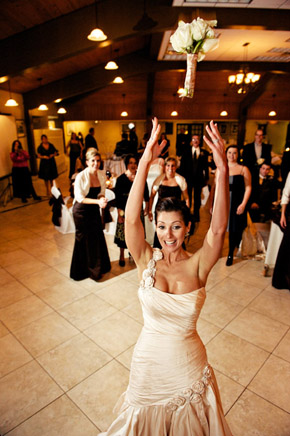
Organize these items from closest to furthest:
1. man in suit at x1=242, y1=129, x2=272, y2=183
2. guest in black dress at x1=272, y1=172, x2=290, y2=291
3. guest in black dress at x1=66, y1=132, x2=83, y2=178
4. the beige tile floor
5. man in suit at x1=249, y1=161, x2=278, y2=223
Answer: the beige tile floor, guest in black dress at x1=272, y1=172, x2=290, y2=291, man in suit at x1=242, y1=129, x2=272, y2=183, man in suit at x1=249, y1=161, x2=278, y2=223, guest in black dress at x1=66, y1=132, x2=83, y2=178

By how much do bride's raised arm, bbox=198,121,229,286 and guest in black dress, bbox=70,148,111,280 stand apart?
2.19 meters

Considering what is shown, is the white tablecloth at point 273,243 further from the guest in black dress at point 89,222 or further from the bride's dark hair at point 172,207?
the bride's dark hair at point 172,207

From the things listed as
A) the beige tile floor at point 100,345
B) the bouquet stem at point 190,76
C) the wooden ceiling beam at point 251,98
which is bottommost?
the beige tile floor at point 100,345

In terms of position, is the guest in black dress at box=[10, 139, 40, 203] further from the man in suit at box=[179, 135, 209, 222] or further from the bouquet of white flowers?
the bouquet of white flowers

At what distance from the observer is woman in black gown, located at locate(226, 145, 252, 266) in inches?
161

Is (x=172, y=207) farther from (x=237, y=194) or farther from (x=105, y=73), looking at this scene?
(x=105, y=73)

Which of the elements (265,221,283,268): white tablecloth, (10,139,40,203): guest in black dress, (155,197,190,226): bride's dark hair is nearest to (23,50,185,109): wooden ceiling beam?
(10,139,40,203): guest in black dress

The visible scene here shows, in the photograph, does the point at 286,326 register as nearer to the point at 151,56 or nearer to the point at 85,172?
the point at 85,172

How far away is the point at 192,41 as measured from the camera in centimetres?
128

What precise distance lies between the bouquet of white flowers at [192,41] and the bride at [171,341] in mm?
337

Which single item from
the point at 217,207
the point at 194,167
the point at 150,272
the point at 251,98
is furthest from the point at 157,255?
the point at 251,98

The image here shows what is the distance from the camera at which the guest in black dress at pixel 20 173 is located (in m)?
8.38

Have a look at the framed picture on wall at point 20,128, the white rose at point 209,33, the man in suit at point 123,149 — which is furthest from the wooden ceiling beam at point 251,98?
the white rose at point 209,33

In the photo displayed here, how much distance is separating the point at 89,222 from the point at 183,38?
9.25 ft
